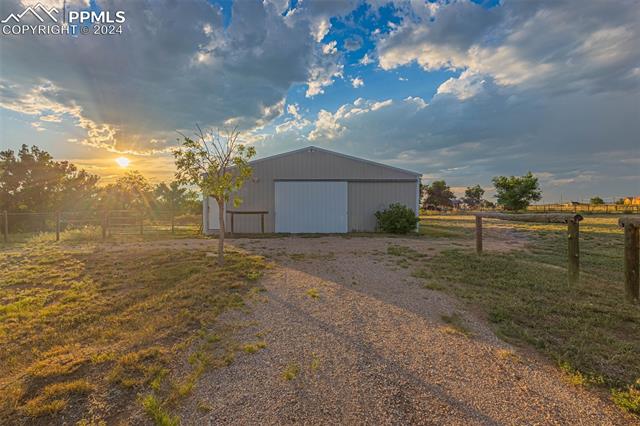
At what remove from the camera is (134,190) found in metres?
28.5

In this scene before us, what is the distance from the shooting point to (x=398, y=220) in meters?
13.3

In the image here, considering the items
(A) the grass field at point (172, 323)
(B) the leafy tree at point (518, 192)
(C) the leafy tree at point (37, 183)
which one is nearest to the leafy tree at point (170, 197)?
(C) the leafy tree at point (37, 183)

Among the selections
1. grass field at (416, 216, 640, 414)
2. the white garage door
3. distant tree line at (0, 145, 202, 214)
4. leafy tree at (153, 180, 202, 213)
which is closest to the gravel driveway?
grass field at (416, 216, 640, 414)

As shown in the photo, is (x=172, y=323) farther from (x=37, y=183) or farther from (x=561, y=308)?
(x=37, y=183)

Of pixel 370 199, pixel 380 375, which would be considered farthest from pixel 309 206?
pixel 380 375

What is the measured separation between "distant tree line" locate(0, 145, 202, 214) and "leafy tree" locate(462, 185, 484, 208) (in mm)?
51998

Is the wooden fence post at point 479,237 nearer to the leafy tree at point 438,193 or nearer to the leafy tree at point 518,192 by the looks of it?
the leafy tree at point 518,192

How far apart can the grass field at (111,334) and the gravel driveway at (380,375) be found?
1.42ft

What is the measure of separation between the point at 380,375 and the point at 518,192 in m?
39.9

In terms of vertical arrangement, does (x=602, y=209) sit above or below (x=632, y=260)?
above

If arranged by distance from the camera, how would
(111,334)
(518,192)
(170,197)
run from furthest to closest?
(518,192), (170,197), (111,334)

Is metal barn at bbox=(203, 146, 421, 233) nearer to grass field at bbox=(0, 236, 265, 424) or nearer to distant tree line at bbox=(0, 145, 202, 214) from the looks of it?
distant tree line at bbox=(0, 145, 202, 214)

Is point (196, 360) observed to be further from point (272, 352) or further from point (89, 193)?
point (89, 193)

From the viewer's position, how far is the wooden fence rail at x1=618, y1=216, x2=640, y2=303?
14.4ft
